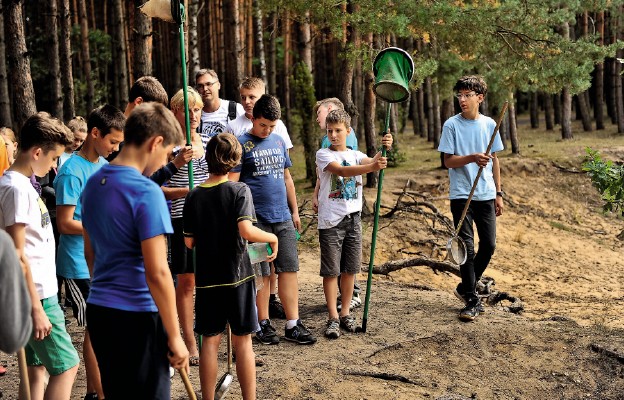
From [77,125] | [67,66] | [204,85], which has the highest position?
[67,66]

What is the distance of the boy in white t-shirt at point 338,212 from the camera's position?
6.97m

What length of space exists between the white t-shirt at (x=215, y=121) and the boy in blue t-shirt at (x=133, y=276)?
10.5 feet

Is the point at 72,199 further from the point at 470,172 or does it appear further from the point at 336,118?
the point at 470,172

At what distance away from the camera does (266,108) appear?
6453 mm

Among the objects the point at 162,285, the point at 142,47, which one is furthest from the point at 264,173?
the point at 142,47

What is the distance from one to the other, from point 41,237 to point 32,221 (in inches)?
6.4

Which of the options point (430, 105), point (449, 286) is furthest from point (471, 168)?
point (430, 105)

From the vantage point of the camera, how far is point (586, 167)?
750 cm

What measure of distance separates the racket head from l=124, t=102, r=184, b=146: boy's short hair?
13.7 feet

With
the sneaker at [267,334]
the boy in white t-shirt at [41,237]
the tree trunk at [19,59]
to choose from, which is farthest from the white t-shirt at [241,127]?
the tree trunk at [19,59]

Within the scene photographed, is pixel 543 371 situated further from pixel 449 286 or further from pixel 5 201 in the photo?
pixel 449 286

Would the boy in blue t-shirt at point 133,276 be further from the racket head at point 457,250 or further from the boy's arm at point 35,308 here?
the racket head at point 457,250

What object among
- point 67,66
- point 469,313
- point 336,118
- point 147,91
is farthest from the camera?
point 67,66

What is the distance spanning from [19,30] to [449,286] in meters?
6.42
